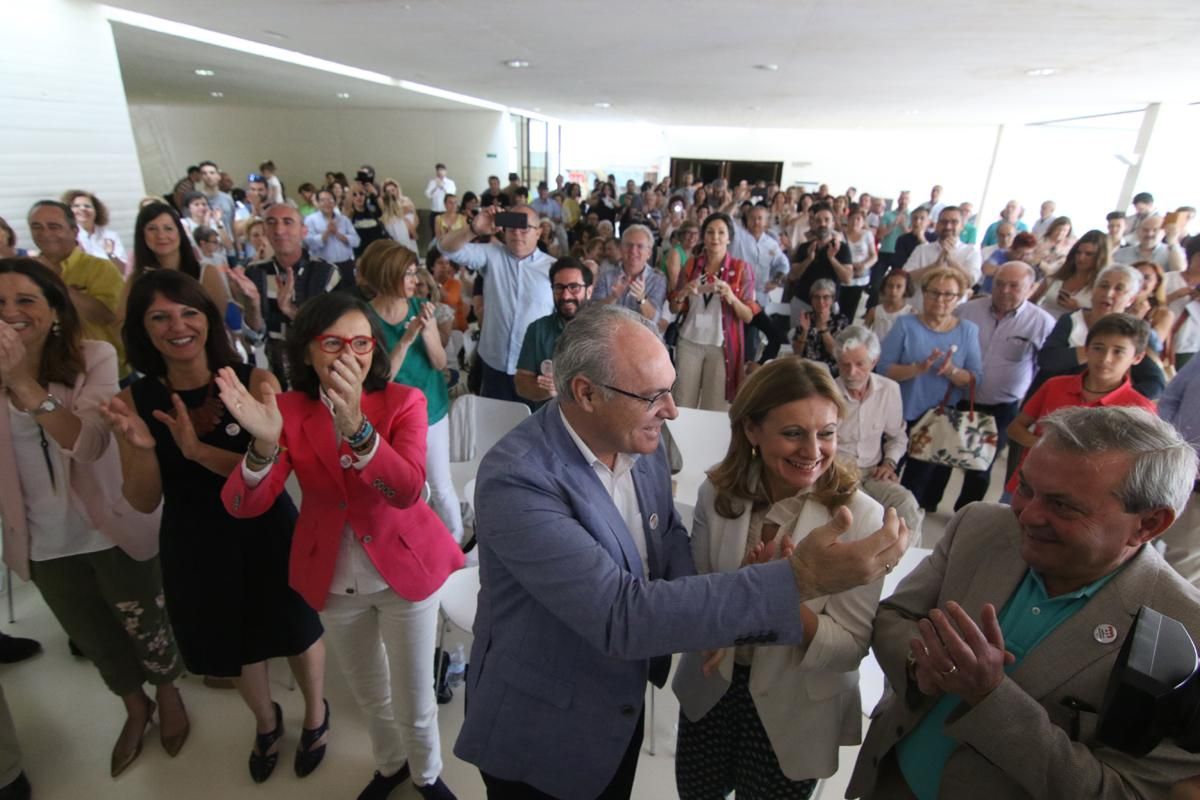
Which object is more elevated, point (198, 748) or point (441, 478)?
point (441, 478)

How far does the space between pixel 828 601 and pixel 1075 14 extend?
16.5 ft

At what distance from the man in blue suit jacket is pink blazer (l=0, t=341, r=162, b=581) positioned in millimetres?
1472

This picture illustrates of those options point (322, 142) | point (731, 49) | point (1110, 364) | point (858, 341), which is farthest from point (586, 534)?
point (322, 142)

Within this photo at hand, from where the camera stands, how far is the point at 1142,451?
0.97m

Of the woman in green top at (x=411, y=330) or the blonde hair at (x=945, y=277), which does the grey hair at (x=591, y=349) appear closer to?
the woman in green top at (x=411, y=330)

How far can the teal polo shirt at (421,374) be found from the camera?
273cm

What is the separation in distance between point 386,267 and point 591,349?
2005mm

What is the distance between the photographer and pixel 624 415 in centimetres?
111

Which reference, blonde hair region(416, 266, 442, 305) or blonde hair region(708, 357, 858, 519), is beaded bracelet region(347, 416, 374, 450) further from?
blonde hair region(416, 266, 442, 305)

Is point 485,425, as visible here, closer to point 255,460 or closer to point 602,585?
point 255,460

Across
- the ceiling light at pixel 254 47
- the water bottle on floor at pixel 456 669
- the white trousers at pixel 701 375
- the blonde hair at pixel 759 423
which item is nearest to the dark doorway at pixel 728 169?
the ceiling light at pixel 254 47

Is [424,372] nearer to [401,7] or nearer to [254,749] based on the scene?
[254,749]

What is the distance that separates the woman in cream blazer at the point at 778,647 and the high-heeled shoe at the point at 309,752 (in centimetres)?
142

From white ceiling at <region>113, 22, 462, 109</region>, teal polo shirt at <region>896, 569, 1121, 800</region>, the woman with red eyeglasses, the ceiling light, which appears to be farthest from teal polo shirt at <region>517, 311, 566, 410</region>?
white ceiling at <region>113, 22, 462, 109</region>
